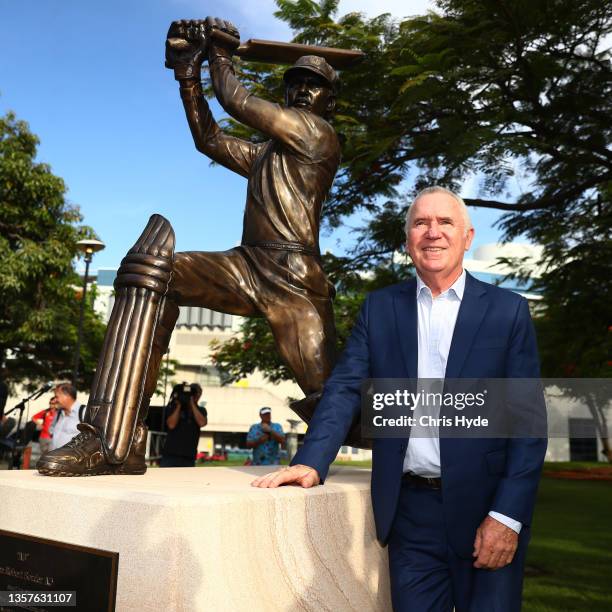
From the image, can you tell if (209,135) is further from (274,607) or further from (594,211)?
(594,211)

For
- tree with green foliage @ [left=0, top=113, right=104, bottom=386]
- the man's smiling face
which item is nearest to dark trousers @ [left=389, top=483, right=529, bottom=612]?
the man's smiling face

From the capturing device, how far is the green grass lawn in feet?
19.1

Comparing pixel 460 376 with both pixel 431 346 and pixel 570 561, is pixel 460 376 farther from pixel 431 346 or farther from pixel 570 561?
pixel 570 561

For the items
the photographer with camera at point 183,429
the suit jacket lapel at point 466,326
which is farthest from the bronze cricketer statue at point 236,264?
the photographer with camera at point 183,429

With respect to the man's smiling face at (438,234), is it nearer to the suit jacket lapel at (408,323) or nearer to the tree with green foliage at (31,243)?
the suit jacket lapel at (408,323)

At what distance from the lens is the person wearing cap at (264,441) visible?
27.7ft

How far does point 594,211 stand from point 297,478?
5758mm

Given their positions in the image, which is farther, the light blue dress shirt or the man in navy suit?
the light blue dress shirt

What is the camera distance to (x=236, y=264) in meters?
3.67

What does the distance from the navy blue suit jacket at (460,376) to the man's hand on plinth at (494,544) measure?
0.05 metres

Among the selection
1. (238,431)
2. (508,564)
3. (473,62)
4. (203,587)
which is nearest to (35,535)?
(203,587)

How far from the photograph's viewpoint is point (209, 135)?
4.12 metres

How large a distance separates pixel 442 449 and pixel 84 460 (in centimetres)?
157

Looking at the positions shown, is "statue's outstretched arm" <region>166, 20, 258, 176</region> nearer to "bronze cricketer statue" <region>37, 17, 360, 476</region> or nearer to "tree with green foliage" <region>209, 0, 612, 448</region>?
"bronze cricketer statue" <region>37, 17, 360, 476</region>
